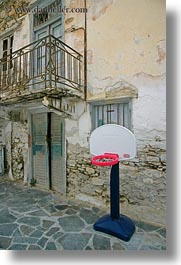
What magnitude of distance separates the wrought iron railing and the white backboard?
0.75m

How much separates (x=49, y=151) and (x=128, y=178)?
136cm

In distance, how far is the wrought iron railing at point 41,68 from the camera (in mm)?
2090

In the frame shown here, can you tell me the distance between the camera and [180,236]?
5.09 ft

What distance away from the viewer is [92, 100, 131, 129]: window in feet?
6.57

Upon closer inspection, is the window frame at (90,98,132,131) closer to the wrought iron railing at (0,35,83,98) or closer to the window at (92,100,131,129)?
the window at (92,100,131,129)

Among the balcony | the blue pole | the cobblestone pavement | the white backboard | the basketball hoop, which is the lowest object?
the cobblestone pavement

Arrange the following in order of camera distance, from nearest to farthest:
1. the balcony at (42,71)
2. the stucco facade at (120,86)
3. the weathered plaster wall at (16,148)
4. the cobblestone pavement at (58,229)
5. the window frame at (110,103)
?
the cobblestone pavement at (58,229) → the stucco facade at (120,86) → the window frame at (110,103) → the balcony at (42,71) → the weathered plaster wall at (16,148)

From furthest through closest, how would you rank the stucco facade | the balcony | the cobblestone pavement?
the balcony, the stucco facade, the cobblestone pavement

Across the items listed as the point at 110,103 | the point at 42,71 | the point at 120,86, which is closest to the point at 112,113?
the point at 110,103

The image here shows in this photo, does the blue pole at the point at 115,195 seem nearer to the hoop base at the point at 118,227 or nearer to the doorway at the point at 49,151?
the hoop base at the point at 118,227

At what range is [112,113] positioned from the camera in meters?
2.12

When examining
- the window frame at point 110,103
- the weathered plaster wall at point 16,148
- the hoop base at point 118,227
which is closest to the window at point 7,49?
the weathered plaster wall at point 16,148

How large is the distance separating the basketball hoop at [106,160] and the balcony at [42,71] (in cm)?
85

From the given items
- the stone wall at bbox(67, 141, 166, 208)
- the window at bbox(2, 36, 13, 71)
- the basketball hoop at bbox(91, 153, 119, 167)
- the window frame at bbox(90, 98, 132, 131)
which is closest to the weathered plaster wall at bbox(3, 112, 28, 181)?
the window at bbox(2, 36, 13, 71)
